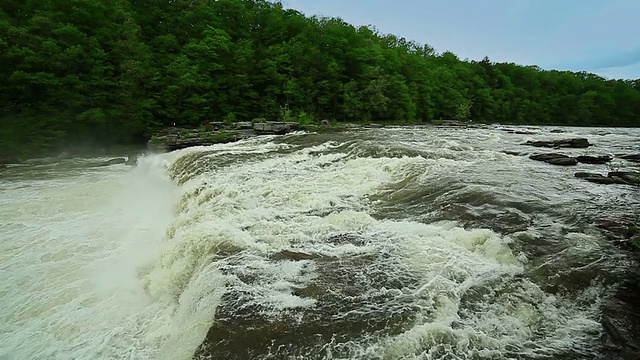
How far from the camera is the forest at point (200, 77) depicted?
17.5 m

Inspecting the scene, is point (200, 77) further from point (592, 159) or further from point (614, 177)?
point (614, 177)

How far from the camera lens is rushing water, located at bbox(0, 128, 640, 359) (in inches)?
141

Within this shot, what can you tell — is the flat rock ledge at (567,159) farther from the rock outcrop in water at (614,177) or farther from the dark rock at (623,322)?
the dark rock at (623,322)

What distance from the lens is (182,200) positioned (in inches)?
350

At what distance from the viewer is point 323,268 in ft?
15.8

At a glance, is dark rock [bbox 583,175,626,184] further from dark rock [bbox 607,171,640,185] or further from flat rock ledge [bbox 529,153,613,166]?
flat rock ledge [bbox 529,153,613,166]

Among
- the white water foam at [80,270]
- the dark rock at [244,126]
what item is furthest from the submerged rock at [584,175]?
the dark rock at [244,126]

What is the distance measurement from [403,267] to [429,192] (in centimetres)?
327

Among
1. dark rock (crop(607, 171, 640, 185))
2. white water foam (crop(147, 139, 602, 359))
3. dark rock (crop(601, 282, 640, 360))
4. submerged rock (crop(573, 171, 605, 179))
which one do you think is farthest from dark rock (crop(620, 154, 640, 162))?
dark rock (crop(601, 282, 640, 360))

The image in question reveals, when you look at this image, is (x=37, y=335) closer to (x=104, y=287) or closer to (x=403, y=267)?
(x=104, y=287)

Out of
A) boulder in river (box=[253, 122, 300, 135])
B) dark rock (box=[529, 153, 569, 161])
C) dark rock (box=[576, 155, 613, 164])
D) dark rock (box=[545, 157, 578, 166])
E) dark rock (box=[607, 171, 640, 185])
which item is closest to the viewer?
dark rock (box=[607, 171, 640, 185])

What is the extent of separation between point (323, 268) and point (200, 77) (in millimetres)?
23332

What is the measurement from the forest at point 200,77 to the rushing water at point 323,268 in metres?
11.4

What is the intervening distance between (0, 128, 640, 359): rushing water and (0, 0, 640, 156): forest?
11.4 metres
